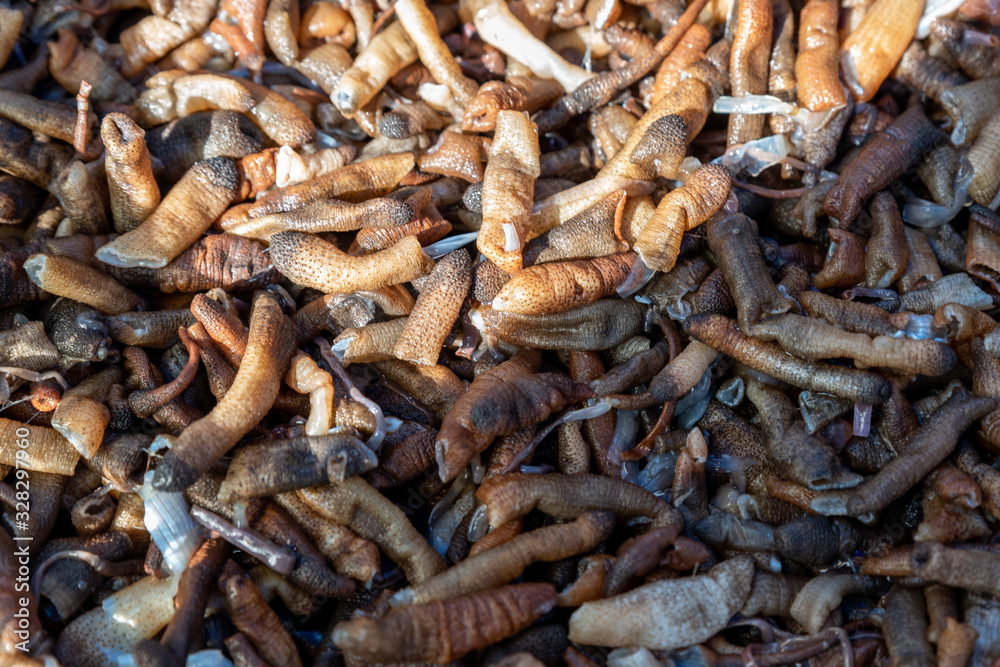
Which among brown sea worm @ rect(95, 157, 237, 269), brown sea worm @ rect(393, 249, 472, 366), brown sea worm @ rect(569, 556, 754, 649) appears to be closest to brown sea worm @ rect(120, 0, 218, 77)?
brown sea worm @ rect(95, 157, 237, 269)

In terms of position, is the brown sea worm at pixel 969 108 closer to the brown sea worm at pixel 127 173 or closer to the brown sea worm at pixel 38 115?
the brown sea worm at pixel 127 173

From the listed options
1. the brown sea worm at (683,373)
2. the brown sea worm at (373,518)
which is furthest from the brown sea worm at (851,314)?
the brown sea worm at (373,518)

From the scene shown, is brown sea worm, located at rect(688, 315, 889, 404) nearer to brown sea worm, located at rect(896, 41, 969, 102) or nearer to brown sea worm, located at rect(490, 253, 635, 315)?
brown sea worm, located at rect(490, 253, 635, 315)

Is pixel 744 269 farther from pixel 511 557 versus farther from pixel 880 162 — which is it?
pixel 511 557

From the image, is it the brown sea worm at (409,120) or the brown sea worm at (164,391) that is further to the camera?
the brown sea worm at (409,120)

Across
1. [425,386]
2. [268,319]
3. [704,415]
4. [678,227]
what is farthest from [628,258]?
[268,319]

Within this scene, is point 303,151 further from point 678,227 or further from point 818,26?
point 818,26
